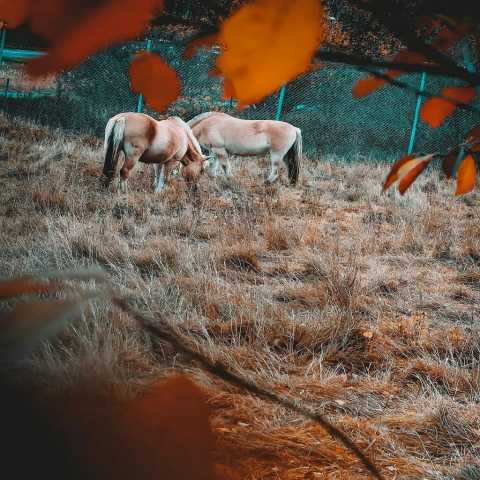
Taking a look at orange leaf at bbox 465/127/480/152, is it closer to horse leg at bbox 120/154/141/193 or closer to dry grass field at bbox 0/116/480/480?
dry grass field at bbox 0/116/480/480

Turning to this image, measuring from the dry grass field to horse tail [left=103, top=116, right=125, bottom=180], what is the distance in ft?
0.70

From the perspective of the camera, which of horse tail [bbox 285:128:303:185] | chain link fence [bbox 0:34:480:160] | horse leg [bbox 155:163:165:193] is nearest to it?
horse leg [bbox 155:163:165:193]

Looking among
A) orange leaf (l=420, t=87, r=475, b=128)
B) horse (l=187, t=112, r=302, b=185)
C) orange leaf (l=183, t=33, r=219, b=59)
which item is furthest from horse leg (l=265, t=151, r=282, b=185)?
orange leaf (l=183, t=33, r=219, b=59)

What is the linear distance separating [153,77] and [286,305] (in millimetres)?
2855

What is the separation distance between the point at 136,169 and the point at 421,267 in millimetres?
4657

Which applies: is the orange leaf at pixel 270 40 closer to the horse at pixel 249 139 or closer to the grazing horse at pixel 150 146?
the grazing horse at pixel 150 146

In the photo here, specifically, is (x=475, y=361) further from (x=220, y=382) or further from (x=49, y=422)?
(x=49, y=422)

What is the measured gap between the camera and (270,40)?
1.42 ft

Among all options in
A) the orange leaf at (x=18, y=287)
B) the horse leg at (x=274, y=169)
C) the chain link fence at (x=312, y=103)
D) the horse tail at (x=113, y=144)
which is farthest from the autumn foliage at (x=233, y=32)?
the chain link fence at (x=312, y=103)

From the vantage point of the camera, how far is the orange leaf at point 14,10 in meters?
0.45

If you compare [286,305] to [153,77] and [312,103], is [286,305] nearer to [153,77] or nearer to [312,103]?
[153,77]

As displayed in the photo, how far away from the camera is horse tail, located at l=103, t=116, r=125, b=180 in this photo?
6.68 metres

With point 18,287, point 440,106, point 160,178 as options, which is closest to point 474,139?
point 440,106

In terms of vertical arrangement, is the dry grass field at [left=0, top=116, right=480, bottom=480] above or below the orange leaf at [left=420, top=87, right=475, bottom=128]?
below
